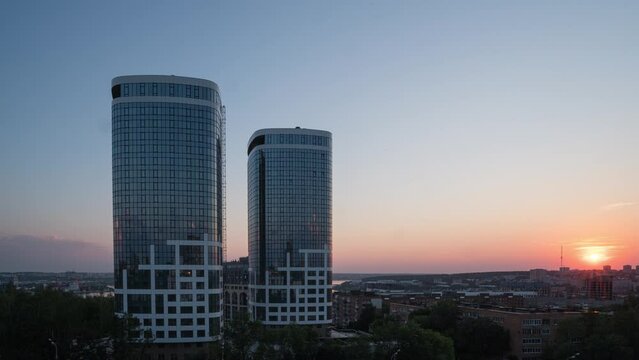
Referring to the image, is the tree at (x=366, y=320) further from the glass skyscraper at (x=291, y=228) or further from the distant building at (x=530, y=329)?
the distant building at (x=530, y=329)

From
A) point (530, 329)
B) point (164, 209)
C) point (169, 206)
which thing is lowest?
point (530, 329)

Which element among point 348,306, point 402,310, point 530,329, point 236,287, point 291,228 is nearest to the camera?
point 530,329

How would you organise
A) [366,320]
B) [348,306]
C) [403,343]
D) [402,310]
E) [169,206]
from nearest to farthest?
[403,343] < [169,206] < [402,310] < [366,320] < [348,306]

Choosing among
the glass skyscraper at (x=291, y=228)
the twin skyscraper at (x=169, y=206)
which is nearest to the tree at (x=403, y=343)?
the twin skyscraper at (x=169, y=206)

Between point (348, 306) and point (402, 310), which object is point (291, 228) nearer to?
point (402, 310)

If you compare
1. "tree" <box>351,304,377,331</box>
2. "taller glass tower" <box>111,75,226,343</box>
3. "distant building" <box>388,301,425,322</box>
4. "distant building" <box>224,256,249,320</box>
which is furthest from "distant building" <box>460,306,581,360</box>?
"distant building" <box>224,256,249,320</box>

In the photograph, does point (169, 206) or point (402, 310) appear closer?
point (169, 206)

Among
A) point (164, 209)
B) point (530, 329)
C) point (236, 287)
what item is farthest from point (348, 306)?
point (164, 209)
